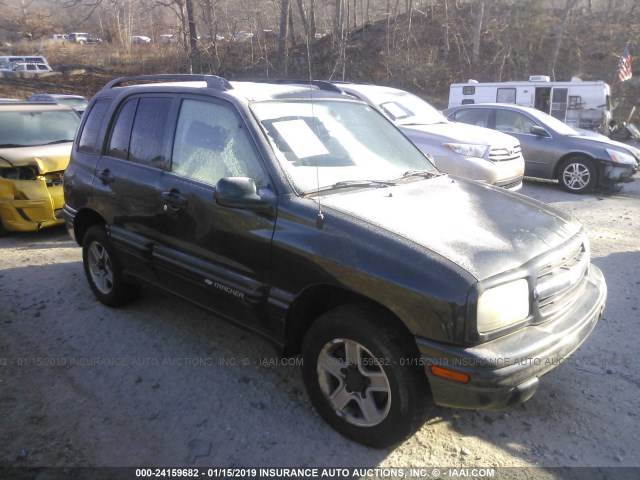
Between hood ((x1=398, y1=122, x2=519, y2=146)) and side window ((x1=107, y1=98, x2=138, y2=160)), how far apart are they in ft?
15.2

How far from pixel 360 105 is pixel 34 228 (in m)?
4.81

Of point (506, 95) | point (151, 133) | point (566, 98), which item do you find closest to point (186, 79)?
point (151, 133)

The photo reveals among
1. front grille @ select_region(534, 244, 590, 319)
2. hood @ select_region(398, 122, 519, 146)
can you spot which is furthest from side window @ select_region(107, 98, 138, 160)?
hood @ select_region(398, 122, 519, 146)

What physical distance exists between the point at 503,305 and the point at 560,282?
0.53 m

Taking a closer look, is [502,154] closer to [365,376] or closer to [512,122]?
[512,122]

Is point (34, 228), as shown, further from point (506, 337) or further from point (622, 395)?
point (622, 395)

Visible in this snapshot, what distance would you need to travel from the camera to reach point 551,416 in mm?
3004

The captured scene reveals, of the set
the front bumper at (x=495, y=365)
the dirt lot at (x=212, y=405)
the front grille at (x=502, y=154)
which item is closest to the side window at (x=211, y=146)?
the dirt lot at (x=212, y=405)

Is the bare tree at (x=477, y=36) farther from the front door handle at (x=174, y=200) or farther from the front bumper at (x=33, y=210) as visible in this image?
the front door handle at (x=174, y=200)

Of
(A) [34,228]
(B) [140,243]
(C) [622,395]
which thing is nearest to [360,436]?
(C) [622,395]

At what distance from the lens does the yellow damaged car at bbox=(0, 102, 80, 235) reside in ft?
20.7

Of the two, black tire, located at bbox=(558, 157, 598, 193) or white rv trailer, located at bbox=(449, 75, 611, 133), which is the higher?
white rv trailer, located at bbox=(449, 75, 611, 133)

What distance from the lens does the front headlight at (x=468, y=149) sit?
23.9 ft

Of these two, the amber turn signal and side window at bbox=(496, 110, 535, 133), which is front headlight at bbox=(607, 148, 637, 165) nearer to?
side window at bbox=(496, 110, 535, 133)
